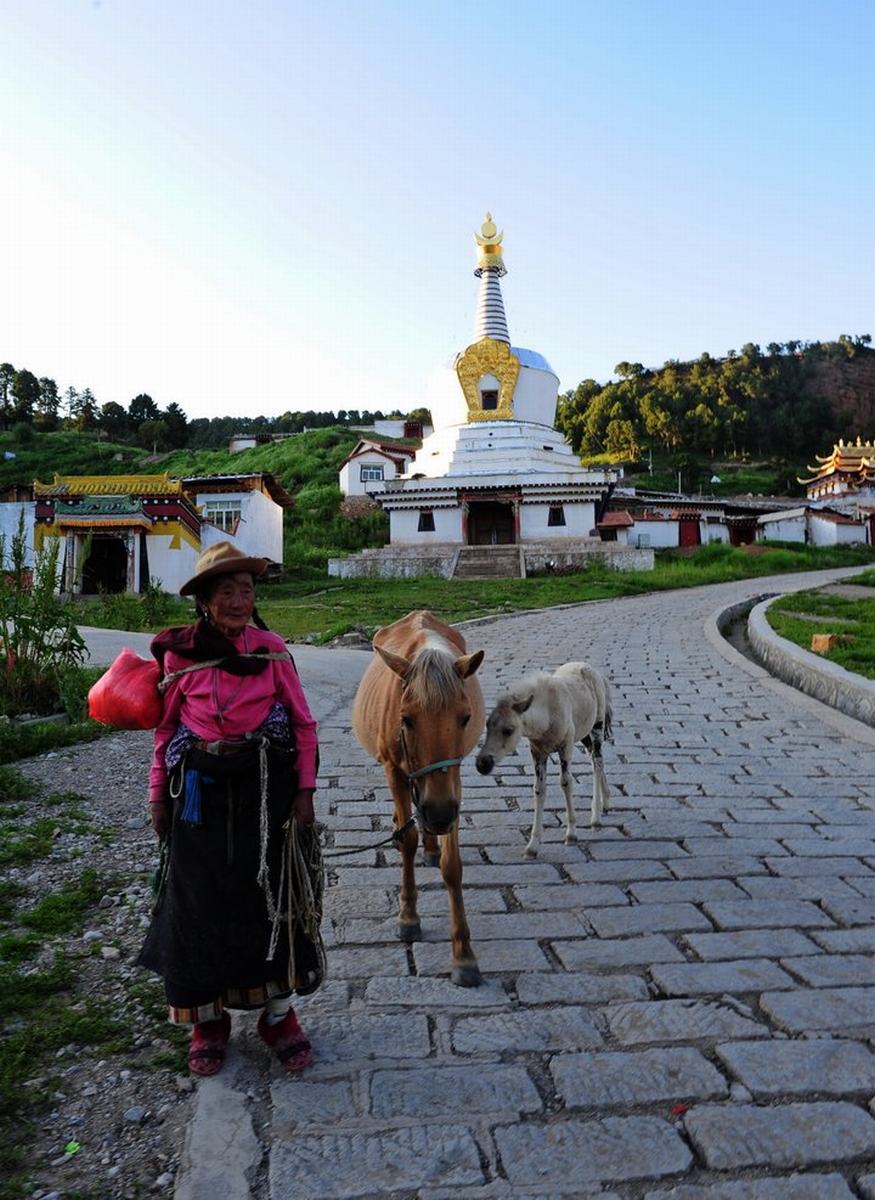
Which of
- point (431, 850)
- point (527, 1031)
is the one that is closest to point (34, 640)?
point (431, 850)

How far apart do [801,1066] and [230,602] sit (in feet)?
8.82

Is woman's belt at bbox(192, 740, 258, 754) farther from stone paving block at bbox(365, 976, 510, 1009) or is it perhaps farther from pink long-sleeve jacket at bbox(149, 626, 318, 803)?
stone paving block at bbox(365, 976, 510, 1009)

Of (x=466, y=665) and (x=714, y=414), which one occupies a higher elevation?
(x=714, y=414)

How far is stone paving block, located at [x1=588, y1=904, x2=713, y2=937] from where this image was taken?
4.22 meters

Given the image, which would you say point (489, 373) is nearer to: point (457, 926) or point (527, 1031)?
point (457, 926)

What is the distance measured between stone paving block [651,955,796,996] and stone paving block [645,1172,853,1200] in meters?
1.11

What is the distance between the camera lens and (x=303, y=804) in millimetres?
3379

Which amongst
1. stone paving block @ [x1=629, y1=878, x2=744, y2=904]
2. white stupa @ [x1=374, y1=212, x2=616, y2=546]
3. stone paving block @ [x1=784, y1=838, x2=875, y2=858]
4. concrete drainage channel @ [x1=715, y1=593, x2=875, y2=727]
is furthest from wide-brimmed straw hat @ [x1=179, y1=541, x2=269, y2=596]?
white stupa @ [x1=374, y1=212, x2=616, y2=546]

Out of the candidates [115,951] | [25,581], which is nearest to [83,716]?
[25,581]

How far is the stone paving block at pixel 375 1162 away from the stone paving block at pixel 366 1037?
1.49 feet

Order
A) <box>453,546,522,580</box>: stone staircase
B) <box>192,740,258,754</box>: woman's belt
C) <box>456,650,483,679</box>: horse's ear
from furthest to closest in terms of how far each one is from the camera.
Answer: <box>453,546,522,580</box>: stone staircase
<box>456,650,483,679</box>: horse's ear
<box>192,740,258,754</box>: woman's belt

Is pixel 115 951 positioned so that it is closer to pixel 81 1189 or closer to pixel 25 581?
pixel 81 1189

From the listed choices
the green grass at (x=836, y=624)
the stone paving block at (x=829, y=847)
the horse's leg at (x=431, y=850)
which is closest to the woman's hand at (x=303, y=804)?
the horse's leg at (x=431, y=850)

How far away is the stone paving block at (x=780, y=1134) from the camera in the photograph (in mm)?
2592
